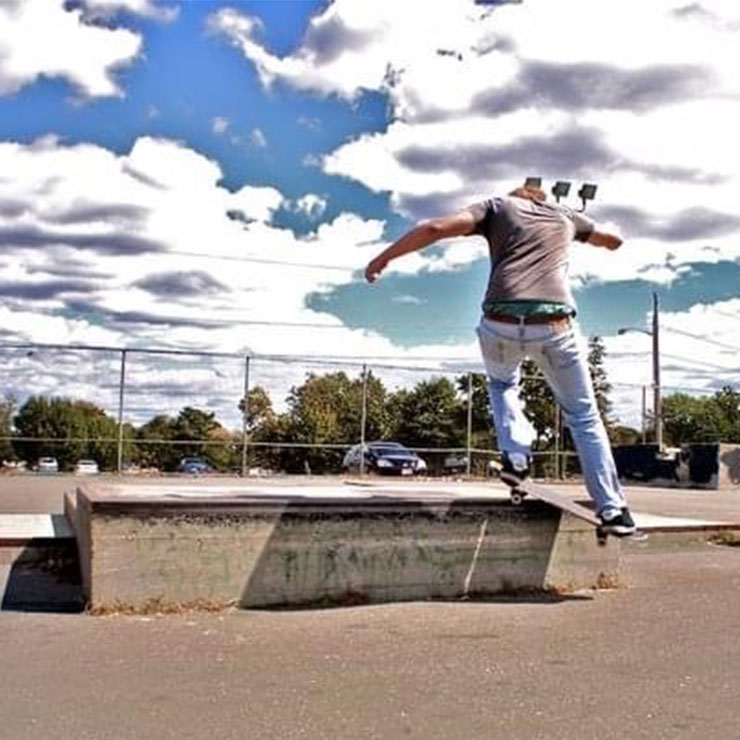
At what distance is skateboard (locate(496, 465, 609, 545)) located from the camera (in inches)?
254

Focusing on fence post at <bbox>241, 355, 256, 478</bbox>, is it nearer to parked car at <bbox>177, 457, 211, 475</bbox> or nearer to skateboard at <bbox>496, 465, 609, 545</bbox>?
parked car at <bbox>177, 457, 211, 475</bbox>

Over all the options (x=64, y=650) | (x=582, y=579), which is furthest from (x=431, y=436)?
(x=64, y=650)

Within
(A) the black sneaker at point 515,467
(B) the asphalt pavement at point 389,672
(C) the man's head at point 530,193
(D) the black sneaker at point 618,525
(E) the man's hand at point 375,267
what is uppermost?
(C) the man's head at point 530,193

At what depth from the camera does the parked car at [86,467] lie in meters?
21.1

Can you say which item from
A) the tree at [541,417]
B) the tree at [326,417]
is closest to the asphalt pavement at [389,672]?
the tree at [541,417]

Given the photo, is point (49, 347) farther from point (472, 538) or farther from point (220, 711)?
point (220, 711)

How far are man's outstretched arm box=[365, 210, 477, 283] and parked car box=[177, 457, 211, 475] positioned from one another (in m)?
16.3

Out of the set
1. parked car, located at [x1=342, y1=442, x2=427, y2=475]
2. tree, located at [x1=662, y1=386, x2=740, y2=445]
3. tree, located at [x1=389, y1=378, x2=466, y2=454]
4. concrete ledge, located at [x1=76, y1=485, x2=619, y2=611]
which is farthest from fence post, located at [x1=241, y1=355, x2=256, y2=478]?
tree, located at [x1=662, y1=386, x2=740, y2=445]

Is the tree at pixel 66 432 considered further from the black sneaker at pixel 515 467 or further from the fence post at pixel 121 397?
the black sneaker at pixel 515 467

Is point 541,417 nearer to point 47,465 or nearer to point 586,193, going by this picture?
point 47,465

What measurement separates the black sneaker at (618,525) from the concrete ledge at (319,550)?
0.39 metres

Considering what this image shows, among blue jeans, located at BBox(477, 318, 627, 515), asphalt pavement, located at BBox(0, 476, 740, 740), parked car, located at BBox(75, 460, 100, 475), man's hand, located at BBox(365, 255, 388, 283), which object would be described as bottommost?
asphalt pavement, located at BBox(0, 476, 740, 740)

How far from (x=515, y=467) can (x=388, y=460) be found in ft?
75.3

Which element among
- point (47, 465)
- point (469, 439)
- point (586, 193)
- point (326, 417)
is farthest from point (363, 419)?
point (586, 193)
